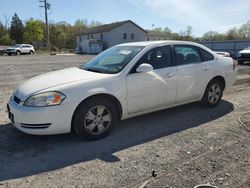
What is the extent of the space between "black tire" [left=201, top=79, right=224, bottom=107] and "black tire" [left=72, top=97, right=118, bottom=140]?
2.42m

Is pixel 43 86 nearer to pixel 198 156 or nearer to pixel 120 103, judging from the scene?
pixel 120 103

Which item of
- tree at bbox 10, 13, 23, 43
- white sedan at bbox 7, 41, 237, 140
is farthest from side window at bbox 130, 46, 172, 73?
tree at bbox 10, 13, 23, 43

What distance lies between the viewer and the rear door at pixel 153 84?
15.5 ft

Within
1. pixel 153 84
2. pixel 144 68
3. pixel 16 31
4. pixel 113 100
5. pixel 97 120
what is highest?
pixel 16 31

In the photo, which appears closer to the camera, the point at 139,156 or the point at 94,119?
the point at 139,156

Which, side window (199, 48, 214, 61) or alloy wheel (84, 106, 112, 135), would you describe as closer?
alloy wheel (84, 106, 112, 135)

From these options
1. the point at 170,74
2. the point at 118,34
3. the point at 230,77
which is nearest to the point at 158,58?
the point at 170,74

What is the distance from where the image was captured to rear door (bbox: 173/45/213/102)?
5.40 metres

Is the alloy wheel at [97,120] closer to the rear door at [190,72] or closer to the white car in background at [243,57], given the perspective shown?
the rear door at [190,72]

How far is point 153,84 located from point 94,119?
1.30 meters

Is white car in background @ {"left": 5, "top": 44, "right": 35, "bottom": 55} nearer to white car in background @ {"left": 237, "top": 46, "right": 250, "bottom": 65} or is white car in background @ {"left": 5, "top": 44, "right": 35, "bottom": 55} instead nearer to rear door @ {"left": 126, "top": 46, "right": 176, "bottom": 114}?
white car in background @ {"left": 237, "top": 46, "right": 250, "bottom": 65}

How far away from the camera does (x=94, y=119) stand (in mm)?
4363

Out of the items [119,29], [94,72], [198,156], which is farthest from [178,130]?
[119,29]

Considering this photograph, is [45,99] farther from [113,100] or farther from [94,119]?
[113,100]
